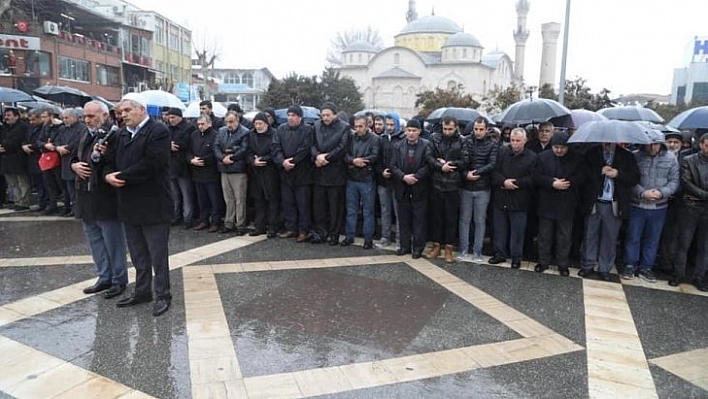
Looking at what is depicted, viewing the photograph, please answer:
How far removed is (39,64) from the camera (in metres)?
36.3

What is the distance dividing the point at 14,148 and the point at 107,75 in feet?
137

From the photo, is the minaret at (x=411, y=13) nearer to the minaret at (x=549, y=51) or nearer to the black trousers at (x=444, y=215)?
the minaret at (x=549, y=51)

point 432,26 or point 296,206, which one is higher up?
point 432,26

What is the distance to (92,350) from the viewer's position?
14.0ft

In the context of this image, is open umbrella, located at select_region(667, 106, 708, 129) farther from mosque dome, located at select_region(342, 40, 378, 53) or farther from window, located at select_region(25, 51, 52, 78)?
mosque dome, located at select_region(342, 40, 378, 53)

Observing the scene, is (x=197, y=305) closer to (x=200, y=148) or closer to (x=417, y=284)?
(x=417, y=284)

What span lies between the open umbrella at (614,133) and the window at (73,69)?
41.3 meters

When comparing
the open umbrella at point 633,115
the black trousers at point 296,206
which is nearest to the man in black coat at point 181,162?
the black trousers at point 296,206

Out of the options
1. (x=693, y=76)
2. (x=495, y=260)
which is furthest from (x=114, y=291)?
(x=693, y=76)

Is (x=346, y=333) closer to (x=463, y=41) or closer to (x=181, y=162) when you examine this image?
(x=181, y=162)

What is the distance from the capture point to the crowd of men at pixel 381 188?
5.23m

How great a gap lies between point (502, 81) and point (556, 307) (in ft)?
247

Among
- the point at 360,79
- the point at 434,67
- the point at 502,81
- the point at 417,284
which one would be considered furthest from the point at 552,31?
the point at 417,284

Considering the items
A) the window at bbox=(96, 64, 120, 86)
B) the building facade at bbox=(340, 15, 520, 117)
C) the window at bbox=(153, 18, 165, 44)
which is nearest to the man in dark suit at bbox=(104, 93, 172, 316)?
the window at bbox=(96, 64, 120, 86)
